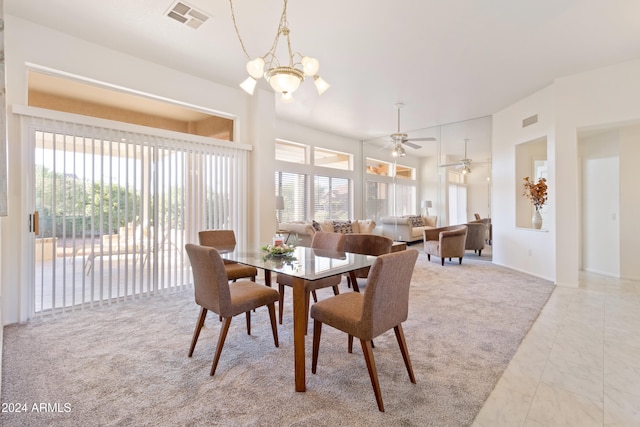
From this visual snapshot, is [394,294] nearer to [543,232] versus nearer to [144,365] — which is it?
[144,365]

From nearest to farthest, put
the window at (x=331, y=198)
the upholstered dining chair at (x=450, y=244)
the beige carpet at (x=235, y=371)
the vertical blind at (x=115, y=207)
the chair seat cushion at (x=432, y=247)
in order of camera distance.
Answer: the beige carpet at (x=235, y=371) < the vertical blind at (x=115, y=207) < the upholstered dining chair at (x=450, y=244) < the chair seat cushion at (x=432, y=247) < the window at (x=331, y=198)

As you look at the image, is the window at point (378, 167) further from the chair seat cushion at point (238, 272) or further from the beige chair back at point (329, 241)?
the chair seat cushion at point (238, 272)

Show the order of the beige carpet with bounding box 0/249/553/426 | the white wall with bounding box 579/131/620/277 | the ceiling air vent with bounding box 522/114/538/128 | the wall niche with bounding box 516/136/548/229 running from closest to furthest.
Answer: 1. the beige carpet with bounding box 0/249/553/426
2. the white wall with bounding box 579/131/620/277
3. the ceiling air vent with bounding box 522/114/538/128
4. the wall niche with bounding box 516/136/548/229

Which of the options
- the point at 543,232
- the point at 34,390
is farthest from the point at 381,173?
the point at 34,390

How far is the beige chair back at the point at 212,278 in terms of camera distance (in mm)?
1974

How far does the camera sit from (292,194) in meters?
6.85

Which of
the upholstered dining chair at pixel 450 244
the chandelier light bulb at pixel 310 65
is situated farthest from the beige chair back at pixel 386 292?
the upholstered dining chair at pixel 450 244

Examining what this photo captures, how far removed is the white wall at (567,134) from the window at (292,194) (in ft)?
14.6

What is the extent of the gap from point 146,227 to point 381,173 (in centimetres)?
645

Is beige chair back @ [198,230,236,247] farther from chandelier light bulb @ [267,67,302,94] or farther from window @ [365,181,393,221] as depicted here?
window @ [365,181,393,221]

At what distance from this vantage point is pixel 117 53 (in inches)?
136

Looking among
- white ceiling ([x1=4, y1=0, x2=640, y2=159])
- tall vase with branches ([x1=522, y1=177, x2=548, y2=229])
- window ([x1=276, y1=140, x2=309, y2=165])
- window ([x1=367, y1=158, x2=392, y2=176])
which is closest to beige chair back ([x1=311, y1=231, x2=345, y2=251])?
white ceiling ([x1=4, y1=0, x2=640, y2=159])

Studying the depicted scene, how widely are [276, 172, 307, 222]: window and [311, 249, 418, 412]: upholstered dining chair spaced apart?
4659mm

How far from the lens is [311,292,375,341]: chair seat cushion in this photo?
5.66 ft
